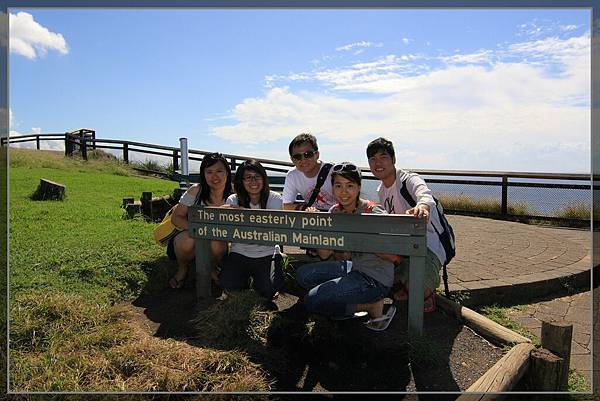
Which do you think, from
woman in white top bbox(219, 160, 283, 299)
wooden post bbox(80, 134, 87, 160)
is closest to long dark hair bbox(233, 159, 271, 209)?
woman in white top bbox(219, 160, 283, 299)

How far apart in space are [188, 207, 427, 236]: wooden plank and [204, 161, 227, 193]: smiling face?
23.9 inches

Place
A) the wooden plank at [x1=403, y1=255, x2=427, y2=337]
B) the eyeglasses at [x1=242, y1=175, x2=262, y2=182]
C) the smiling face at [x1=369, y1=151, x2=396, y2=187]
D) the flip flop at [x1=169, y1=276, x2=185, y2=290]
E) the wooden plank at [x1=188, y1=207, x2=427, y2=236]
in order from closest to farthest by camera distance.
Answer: the wooden plank at [x1=188, y1=207, x2=427, y2=236]
the wooden plank at [x1=403, y1=255, x2=427, y2=337]
the smiling face at [x1=369, y1=151, x2=396, y2=187]
the eyeglasses at [x1=242, y1=175, x2=262, y2=182]
the flip flop at [x1=169, y1=276, x2=185, y2=290]

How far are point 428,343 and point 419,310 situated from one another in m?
0.21

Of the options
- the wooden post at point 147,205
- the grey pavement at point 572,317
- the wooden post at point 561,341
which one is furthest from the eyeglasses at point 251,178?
the wooden post at point 147,205

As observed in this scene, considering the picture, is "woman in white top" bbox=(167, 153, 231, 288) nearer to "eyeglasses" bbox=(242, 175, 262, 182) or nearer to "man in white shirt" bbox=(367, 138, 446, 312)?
"eyeglasses" bbox=(242, 175, 262, 182)

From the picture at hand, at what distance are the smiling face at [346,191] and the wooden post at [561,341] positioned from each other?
1372 mm

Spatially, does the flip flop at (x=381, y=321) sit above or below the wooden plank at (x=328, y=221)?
below

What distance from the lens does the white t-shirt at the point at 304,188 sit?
412 centimetres

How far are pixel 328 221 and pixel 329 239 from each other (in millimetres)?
120

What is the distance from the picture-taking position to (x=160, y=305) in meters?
4.15

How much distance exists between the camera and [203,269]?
160 inches

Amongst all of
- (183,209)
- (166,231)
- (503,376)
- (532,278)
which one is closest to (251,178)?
(183,209)

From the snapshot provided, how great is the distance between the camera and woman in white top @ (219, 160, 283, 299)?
A: 396cm

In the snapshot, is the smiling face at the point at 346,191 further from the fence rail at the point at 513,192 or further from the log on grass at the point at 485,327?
the fence rail at the point at 513,192
